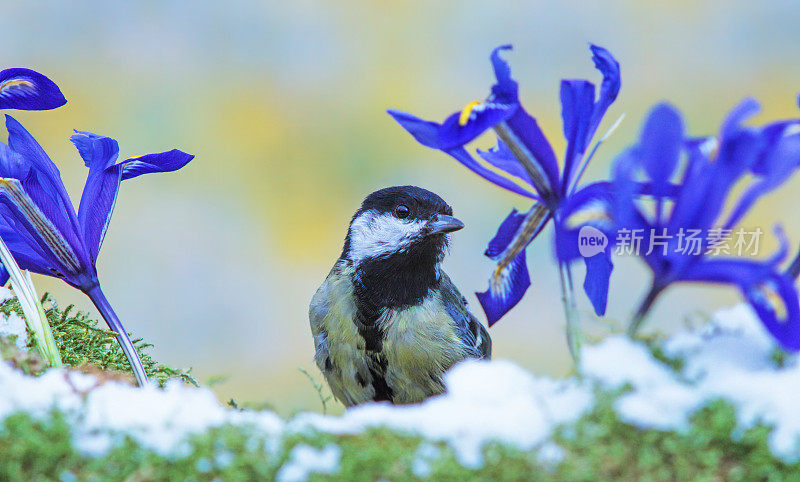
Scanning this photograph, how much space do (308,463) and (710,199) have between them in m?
0.48

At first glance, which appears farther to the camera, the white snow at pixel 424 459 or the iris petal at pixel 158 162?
the iris petal at pixel 158 162

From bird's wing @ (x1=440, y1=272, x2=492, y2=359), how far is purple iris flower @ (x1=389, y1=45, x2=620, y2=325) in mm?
492

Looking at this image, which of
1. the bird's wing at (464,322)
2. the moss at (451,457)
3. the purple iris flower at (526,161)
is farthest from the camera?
the bird's wing at (464,322)

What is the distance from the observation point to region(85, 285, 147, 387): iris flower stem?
1050 mm

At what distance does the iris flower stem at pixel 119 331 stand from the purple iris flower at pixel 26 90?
0.28 m

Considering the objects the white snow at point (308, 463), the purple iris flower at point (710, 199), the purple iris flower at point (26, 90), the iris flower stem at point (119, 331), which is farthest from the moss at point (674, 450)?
the purple iris flower at point (26, 90)

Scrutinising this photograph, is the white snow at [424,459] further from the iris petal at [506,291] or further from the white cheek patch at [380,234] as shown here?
the white cheek patch at [380,234]

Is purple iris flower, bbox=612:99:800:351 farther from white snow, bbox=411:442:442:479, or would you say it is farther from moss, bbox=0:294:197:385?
moss, bbox=0:294:197:385

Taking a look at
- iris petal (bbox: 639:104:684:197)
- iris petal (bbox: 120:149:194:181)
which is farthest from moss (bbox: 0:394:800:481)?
iris petal (bbox: 120:149:194:181)

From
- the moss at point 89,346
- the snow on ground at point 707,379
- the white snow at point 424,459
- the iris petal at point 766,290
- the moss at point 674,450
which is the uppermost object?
the iris petal at point 766,290

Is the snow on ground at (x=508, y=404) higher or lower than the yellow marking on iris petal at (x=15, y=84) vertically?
lower

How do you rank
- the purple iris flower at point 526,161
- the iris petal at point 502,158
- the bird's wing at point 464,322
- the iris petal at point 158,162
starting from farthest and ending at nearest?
1. the bird's wing at point 464,322
2. the iris petal at point 158,162
3. the iris petal at point 502,158
4. the purple iris flower at point 526,161

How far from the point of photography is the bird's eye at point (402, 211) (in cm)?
144

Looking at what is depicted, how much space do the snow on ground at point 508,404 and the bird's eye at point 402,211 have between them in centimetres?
64
